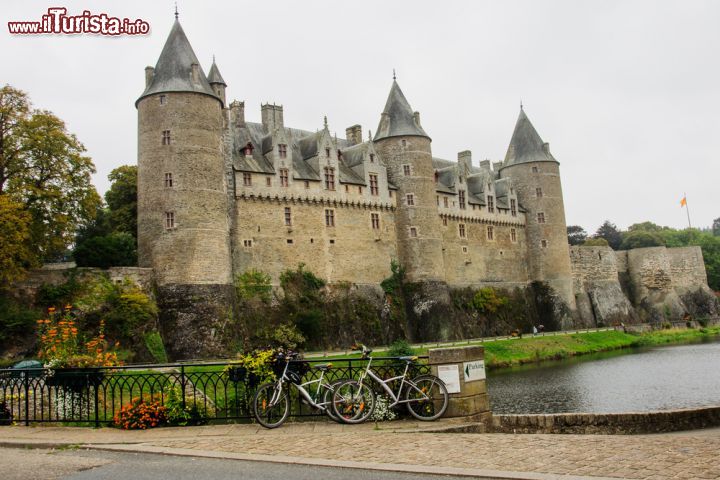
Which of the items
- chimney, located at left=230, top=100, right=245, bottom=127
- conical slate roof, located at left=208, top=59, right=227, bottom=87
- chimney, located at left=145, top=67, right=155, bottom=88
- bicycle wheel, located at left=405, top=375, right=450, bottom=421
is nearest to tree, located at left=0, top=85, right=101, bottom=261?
chimney, located at left=145, top=67, right=155, bottom=88

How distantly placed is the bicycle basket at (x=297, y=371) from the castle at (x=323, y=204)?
2447cm

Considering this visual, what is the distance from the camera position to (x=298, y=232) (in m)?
46.3

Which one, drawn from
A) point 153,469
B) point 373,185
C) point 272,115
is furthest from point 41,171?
point 153,469

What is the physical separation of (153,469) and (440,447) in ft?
14.4

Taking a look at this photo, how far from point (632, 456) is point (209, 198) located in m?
32.2

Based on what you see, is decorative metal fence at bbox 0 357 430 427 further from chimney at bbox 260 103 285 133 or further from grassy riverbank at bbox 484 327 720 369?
chimney at bbox 260 103 285 133

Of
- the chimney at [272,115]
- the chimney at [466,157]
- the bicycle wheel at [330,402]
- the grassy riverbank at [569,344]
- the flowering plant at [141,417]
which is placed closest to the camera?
the bicycle wheel at [330,402]

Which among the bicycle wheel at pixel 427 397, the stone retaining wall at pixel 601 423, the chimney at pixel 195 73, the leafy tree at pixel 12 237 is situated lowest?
the stone retaining wall at pixel 601 423

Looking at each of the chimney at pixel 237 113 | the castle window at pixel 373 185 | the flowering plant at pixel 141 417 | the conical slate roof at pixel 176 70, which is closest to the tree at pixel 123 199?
the chimney at pixel 237 113

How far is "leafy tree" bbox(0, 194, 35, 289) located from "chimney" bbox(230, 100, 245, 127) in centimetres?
1891

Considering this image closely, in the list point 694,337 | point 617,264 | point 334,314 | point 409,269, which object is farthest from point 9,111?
point 617,264

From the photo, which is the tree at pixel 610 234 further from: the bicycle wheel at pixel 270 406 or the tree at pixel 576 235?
the bicycle wheel at pixel 270 406

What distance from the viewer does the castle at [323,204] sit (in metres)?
38.4

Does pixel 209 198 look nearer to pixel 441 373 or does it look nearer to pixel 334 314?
pixel 334 314
